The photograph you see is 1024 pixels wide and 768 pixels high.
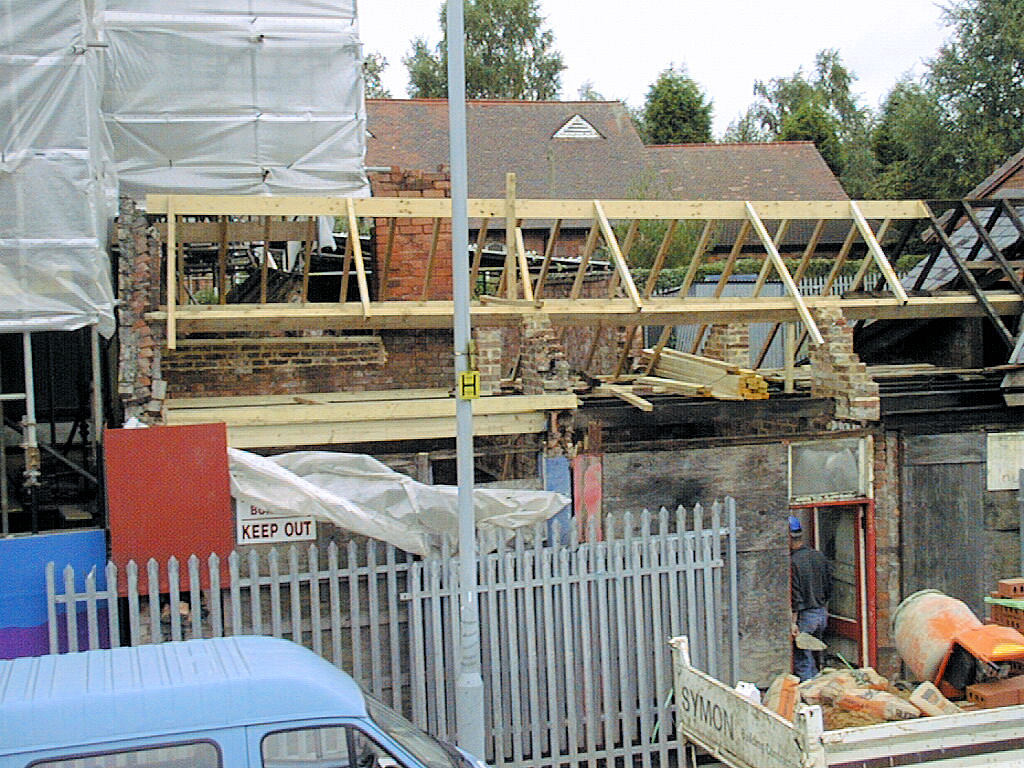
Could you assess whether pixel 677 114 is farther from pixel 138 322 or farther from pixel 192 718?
pixel 192 718

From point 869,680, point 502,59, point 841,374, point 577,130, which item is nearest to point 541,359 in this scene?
point 841,374

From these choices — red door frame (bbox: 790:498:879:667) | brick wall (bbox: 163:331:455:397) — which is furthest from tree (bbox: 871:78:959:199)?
red door frame (bbox: 790:498:879:667)

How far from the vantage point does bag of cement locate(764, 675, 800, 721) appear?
7.35m

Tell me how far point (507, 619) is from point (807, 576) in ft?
10.8

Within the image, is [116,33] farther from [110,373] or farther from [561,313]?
[561,313]

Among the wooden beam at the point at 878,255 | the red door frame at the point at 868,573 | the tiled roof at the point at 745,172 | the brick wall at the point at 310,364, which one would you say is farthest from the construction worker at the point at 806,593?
the tiled roof at the point at 745,172

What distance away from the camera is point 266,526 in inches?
318

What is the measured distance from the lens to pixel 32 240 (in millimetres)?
9508

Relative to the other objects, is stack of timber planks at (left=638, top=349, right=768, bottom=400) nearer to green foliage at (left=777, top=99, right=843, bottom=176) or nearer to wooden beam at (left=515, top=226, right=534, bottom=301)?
wooden beam at (left=515, top=226, right=534, bottom=301)

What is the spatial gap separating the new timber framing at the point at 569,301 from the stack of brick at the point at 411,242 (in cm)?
212

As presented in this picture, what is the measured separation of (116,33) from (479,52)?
39712 millimetres

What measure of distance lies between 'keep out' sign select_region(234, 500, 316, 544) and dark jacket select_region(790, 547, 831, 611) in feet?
14.8

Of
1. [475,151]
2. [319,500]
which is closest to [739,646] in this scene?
[319,500]

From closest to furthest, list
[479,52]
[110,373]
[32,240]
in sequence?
[32,240], [110,373], [479,52]
